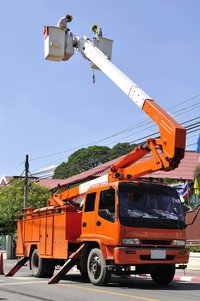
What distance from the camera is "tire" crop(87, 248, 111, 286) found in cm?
1199

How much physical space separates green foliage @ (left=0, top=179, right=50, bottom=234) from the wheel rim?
28953 millimetres

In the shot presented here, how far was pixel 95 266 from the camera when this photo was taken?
40.7 ft

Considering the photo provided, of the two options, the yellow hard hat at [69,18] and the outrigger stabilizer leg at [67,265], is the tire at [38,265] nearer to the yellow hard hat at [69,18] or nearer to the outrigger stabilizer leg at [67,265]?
the outrigger stabilizer leg at [67,265]

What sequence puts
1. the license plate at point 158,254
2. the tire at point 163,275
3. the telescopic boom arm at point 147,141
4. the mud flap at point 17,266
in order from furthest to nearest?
the mud flap at point 17,266
the tire at point 163,275
the telescopic boom arm at point 147,141
the license plate at point 158,254

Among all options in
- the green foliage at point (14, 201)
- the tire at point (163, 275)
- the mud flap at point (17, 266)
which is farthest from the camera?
the green foliage at point (14, 201)

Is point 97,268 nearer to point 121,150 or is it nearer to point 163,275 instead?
point 163,275

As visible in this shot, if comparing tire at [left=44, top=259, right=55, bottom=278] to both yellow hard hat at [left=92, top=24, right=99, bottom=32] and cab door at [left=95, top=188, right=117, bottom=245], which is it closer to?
cab door at [left=95, top=188, right=117, bottom=245]

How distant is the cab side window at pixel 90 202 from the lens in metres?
13.1

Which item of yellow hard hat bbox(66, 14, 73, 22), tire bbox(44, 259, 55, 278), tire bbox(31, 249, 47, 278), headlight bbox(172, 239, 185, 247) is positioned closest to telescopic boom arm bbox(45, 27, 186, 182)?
yellow hard hat bbox(66, 14, 73, 22)

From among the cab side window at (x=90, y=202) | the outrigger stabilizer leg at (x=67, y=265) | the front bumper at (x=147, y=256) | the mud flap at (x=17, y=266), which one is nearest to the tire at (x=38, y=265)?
the mud flap at (x=17, y=266)

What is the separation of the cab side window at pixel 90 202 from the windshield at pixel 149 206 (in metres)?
1.22

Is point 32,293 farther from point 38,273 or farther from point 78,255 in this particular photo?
point 38,273

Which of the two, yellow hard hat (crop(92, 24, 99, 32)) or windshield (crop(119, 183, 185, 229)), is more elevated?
yellow hard hat (crop(92, 24, 99, 32))

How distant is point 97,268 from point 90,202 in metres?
1.80
